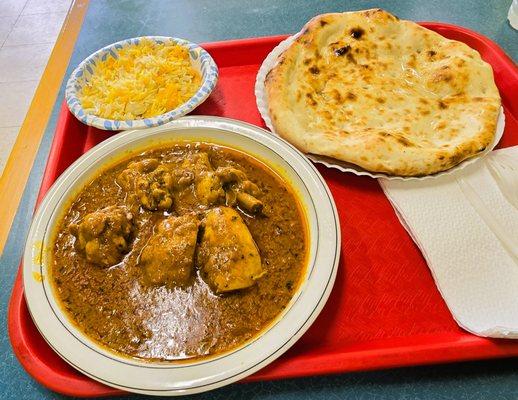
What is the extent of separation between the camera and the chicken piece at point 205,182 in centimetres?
187

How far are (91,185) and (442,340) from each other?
159 cm

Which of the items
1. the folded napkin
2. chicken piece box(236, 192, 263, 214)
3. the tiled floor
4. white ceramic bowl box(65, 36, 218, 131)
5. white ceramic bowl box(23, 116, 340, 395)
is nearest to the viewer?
white ceramic bowl box(23, 116, 340, 395)

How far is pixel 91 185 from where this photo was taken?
6.56 feet

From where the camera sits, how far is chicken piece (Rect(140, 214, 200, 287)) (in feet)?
5.35

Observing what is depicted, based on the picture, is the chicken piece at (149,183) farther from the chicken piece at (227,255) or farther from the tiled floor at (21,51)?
the tiled floor at (21,51)

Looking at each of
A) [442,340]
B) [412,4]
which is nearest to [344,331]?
[442,340]

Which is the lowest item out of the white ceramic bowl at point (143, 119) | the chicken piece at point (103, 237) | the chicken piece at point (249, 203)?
the chicken piece at point (103, 237)

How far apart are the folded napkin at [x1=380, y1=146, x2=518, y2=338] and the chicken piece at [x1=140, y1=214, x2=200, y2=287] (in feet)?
3.07

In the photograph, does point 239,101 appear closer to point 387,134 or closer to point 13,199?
point 387,134

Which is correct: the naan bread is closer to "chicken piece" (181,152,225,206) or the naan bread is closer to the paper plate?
the paper plate

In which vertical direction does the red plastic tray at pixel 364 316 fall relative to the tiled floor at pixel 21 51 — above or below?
above

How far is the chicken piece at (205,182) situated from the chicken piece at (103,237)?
0.34m

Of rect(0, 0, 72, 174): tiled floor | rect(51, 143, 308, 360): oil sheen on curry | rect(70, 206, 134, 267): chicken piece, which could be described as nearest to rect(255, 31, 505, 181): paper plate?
rect(51, 143, 308, 360): oil sheen on curry

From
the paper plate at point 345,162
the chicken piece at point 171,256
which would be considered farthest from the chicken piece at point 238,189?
the paper plate at point 345,162
